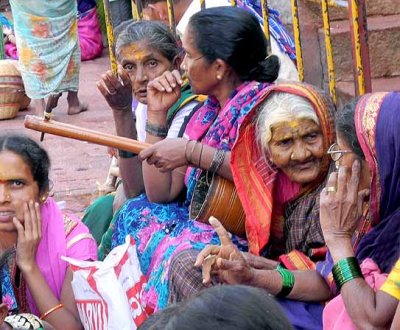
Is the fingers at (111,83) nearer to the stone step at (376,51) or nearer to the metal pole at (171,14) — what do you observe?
the metal pole at (171,14)

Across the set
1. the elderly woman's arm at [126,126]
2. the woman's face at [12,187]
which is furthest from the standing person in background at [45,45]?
the woman's face at [12,187]

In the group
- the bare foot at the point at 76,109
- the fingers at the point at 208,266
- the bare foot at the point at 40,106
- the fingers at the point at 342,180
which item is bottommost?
the bare foot at the point at 76,109

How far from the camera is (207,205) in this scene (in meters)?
4.14

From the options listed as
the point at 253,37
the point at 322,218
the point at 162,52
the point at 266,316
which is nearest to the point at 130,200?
the point at 162,52

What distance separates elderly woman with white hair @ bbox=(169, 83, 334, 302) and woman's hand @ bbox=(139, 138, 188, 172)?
0.66ft

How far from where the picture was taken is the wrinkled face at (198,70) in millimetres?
4262

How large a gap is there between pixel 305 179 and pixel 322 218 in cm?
47

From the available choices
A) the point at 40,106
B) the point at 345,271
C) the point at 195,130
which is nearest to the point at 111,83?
the point at 195,130

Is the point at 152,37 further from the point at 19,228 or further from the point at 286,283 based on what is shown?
the point at 286,283

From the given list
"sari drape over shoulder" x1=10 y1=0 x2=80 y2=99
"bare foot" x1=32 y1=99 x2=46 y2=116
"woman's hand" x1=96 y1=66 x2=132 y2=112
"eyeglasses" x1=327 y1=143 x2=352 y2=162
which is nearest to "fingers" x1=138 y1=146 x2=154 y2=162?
"woman's hand" x1=96 y1=66 x2=132 y2=112

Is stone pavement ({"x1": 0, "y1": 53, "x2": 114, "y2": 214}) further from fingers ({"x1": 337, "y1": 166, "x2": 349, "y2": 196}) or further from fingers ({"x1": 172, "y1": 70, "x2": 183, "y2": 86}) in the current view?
fingers ({"x1": 337, "y1": 166, "x2": 349, "y2": 196})

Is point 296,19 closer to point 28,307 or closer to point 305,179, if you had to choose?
point 305,179

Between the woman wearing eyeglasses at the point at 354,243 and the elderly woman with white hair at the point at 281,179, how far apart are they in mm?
168

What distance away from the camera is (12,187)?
4.09 metres
